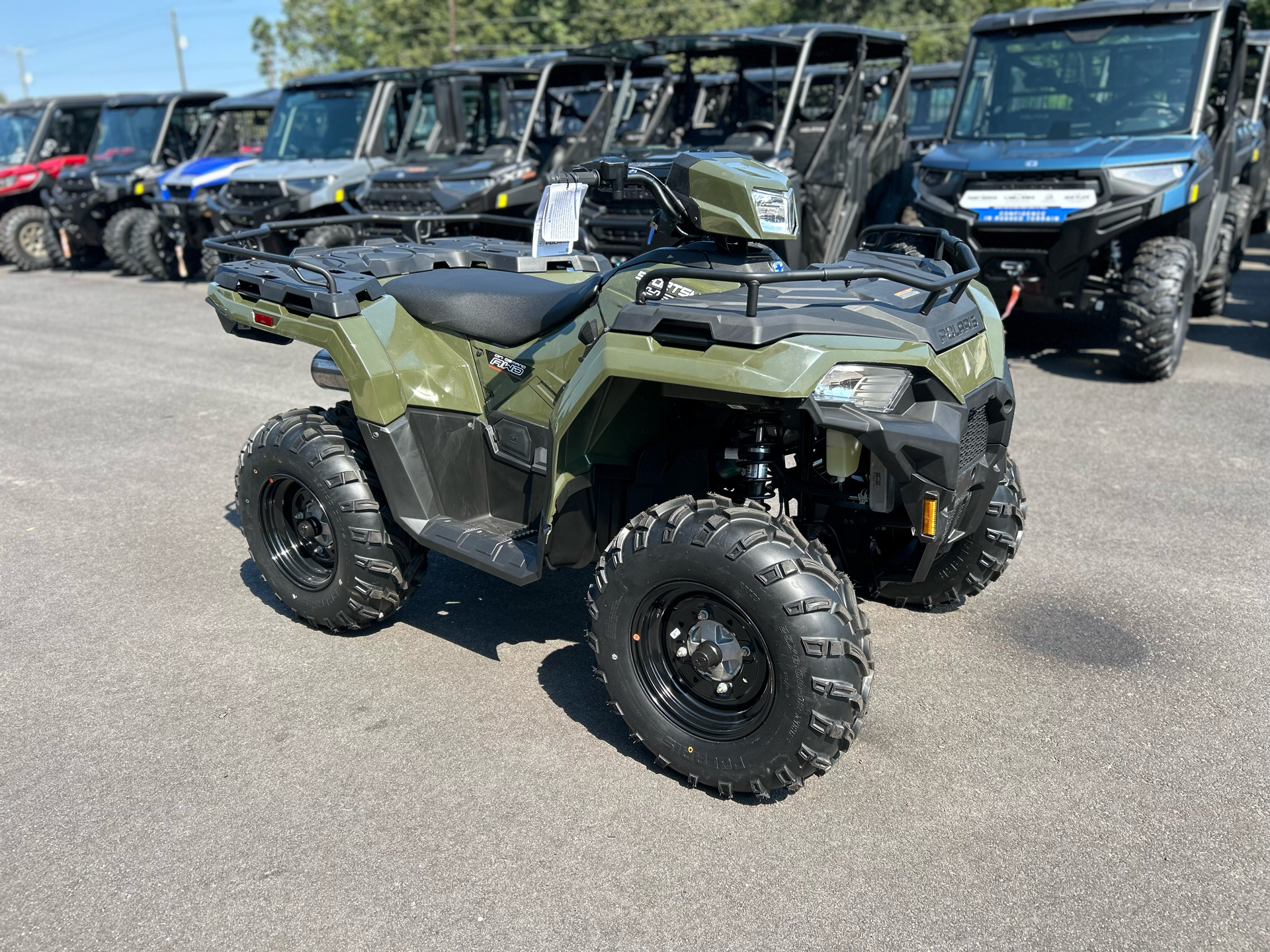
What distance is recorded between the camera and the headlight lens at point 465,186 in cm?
1110

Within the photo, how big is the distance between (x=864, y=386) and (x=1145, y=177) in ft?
19.1

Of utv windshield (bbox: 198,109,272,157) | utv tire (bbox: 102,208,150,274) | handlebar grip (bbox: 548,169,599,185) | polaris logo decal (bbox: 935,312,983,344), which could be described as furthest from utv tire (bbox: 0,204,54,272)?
polaris logo decal (bbox: 935,312,983,344)

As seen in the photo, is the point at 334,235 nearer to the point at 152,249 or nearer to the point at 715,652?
the point at 152,249

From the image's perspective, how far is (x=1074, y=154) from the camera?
777cm

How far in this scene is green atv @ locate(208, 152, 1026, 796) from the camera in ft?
9.45

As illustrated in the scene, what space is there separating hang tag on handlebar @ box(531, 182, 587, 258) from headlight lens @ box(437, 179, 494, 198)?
8.01 meters

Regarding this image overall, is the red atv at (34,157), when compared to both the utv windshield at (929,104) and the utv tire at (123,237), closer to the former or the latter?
the utv tire at (123,237)

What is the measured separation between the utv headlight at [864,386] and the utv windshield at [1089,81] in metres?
6.44

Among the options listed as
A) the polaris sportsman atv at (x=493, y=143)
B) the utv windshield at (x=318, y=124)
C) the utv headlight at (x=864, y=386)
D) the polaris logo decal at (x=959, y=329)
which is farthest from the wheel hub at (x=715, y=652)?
the utv windshield at (x=318, y=124)

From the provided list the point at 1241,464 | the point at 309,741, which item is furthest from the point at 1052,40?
the point at 309,741

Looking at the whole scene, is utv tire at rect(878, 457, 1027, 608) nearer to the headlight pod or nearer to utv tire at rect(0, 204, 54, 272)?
→ the headlight pod

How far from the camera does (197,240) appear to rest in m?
14.0

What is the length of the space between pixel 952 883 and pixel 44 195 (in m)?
17.3

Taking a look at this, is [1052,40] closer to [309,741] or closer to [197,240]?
[309,741]
